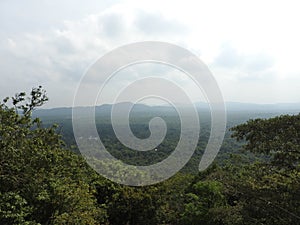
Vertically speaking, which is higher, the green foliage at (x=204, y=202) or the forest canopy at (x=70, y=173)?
the forest canopy at (x=70, y=173)

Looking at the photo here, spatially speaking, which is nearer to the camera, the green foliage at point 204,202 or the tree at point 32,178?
the tree at point 32,178

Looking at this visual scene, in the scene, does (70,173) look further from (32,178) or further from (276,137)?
(276,137)

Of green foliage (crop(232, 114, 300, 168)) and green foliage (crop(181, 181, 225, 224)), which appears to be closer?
green foliage (crop(232, 114, 300, 168))

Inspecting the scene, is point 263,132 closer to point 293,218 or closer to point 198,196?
point 293,218

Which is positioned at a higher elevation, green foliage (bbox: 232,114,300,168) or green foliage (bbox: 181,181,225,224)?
green foliage (bbox: 232,114,300,168)

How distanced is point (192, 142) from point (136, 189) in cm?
456

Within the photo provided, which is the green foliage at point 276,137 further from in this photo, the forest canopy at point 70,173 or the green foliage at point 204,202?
the green foliage at point 204,202

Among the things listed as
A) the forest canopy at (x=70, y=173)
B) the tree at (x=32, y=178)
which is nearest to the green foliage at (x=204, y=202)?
the forest canopy at (x=70, y=173)

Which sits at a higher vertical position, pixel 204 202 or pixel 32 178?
pixel 32 178

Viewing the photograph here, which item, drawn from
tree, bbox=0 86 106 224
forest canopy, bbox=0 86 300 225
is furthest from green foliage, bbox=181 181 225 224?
tree, bbox=0 86 106 224

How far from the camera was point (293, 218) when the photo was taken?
5.89 m

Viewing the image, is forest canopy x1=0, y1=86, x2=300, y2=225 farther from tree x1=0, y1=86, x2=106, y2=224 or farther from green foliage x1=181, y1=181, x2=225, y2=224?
green foliage x1=181, y1=181, x2=225, y2=224

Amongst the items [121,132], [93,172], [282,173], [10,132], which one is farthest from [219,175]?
[93,172]

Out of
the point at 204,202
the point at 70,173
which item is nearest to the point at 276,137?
the point at 204,202
